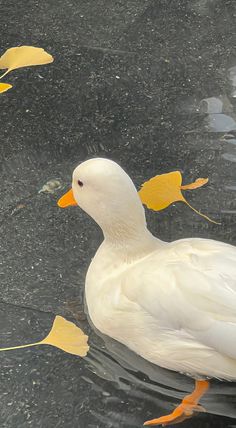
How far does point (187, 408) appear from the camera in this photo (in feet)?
5.38

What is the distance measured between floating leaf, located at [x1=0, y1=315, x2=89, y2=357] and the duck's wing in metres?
0.20

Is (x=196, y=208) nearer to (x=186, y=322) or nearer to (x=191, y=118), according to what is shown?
(x=191, y=118)

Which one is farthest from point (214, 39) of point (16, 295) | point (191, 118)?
point (16, 295)

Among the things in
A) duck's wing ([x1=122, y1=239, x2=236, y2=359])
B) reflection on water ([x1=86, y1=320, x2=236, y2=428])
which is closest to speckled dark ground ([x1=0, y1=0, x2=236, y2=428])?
reflection on water ([x1=86, y1=320, x2=236, y2=428])

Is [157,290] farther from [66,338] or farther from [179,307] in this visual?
[66,338]

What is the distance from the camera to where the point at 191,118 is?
7.88ft

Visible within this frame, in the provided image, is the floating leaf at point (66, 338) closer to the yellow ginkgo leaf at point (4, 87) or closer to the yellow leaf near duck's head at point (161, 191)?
the yellow leaf near duck's head at point (161, 191)

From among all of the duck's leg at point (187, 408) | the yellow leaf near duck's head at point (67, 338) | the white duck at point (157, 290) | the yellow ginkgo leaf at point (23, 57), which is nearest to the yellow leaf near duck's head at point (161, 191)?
the white duck at point (157, 290)

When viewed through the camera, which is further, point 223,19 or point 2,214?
point 223,19

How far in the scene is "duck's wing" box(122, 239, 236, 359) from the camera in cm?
153

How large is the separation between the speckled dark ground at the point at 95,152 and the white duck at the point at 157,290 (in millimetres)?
83

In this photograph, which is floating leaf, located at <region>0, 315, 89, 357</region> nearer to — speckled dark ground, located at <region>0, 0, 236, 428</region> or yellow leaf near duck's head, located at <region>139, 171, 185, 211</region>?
speckled dark ground, located at <region>0, 0, 236, 428</region>

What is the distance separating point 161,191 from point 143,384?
65 centimetres

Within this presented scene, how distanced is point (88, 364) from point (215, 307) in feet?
1.22
